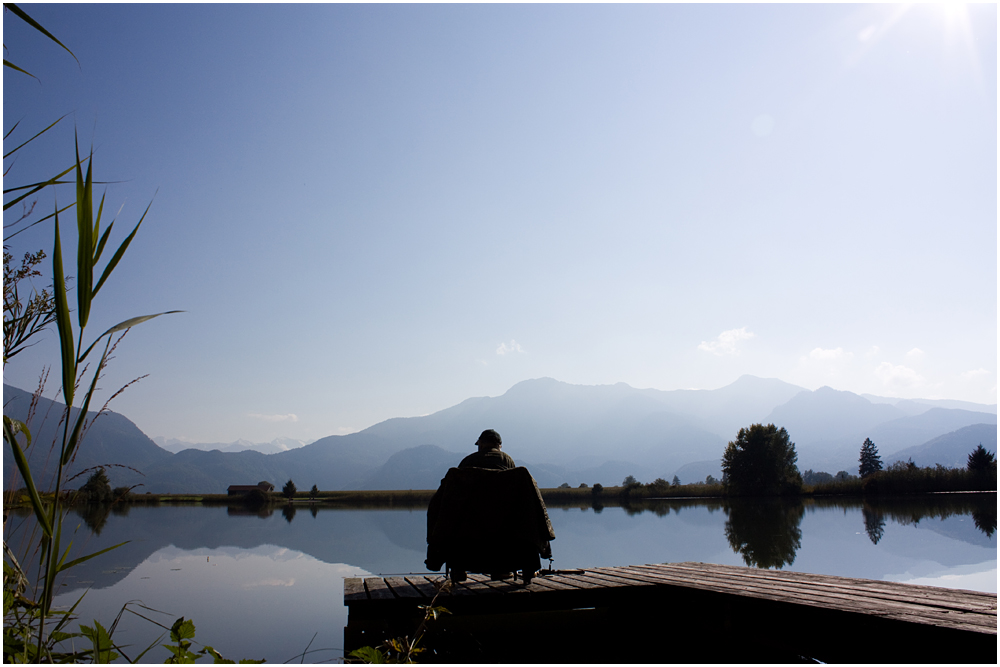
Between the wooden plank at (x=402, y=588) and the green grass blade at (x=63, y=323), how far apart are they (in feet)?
8.70

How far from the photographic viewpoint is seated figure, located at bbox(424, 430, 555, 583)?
3.77m

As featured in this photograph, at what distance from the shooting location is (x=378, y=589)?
356 centimetres

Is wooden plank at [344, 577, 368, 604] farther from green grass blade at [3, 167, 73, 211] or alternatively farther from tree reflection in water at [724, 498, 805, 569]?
tree reflection in water at [724, 498, 805, 569]

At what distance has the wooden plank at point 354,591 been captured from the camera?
327cm

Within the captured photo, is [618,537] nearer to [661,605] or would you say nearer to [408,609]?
[661,605]

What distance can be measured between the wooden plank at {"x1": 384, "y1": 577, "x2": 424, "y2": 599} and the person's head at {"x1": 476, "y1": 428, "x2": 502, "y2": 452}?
3.99 ft

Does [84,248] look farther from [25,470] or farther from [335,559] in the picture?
[335,559]

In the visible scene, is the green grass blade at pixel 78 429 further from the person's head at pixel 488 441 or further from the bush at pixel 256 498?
the bush at pixel 256 498

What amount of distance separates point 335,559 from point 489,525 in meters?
10.0

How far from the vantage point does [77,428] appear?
111cm

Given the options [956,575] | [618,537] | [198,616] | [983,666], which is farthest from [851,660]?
[618,537]

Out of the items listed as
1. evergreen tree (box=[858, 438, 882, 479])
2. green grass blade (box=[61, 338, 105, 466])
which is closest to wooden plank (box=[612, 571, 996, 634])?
green grass blade (box=[61, 338, 105, 466])

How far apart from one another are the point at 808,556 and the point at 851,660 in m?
9.62

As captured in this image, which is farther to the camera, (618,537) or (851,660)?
(618,537)
